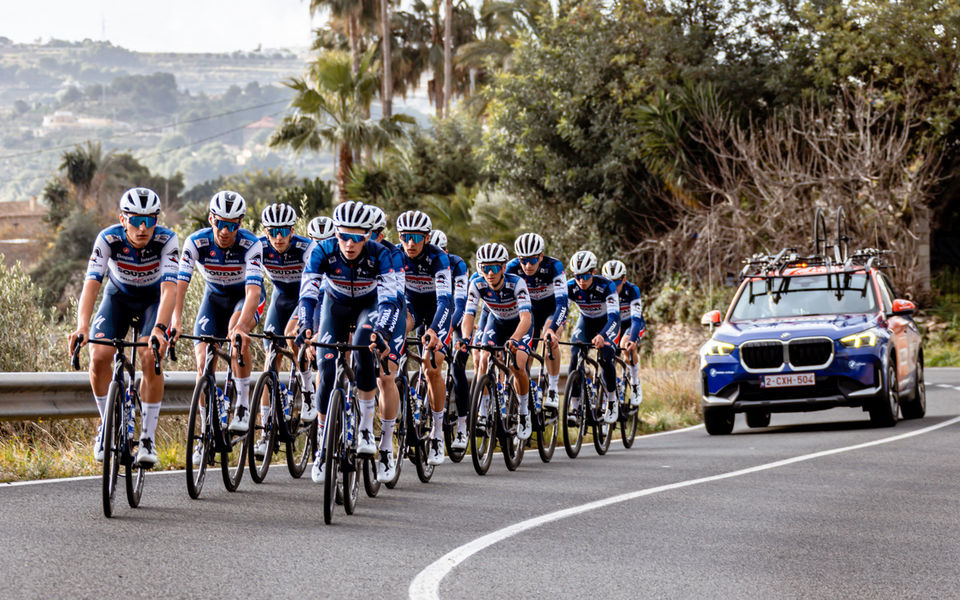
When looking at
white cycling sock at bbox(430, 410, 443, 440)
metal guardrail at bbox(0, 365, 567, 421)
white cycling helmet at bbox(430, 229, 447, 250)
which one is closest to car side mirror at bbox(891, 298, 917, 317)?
white cycling helmet at bbox(430, 229, 447, 250)

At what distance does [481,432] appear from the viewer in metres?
11.1

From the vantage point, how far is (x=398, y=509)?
29.4ft

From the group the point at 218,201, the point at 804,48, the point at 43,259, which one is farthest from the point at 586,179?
the point at 43,259

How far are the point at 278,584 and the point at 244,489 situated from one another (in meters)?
3.53

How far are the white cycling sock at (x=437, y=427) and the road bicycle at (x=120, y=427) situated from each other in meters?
2.58

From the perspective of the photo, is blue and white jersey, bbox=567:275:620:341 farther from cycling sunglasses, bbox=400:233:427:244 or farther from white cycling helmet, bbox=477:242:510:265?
cycling sunglasses, bbox=400:233:427:244

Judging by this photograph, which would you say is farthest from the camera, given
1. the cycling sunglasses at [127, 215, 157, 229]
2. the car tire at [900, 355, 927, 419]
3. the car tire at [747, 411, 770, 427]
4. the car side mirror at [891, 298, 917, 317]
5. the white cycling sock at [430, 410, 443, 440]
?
the car tire at [747, 411, 770, 427]

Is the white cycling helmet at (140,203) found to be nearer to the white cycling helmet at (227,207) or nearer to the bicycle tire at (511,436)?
the white cycling helmet at (227,207)

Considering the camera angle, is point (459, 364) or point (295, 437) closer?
point (295, 437)

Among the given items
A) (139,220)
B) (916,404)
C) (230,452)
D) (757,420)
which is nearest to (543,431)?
(230,452)

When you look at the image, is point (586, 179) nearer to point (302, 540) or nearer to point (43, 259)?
point (302, 540)

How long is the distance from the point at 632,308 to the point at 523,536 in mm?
7605

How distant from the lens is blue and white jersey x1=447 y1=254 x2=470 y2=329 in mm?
11398

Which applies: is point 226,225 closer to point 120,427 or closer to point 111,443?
point 120,427
